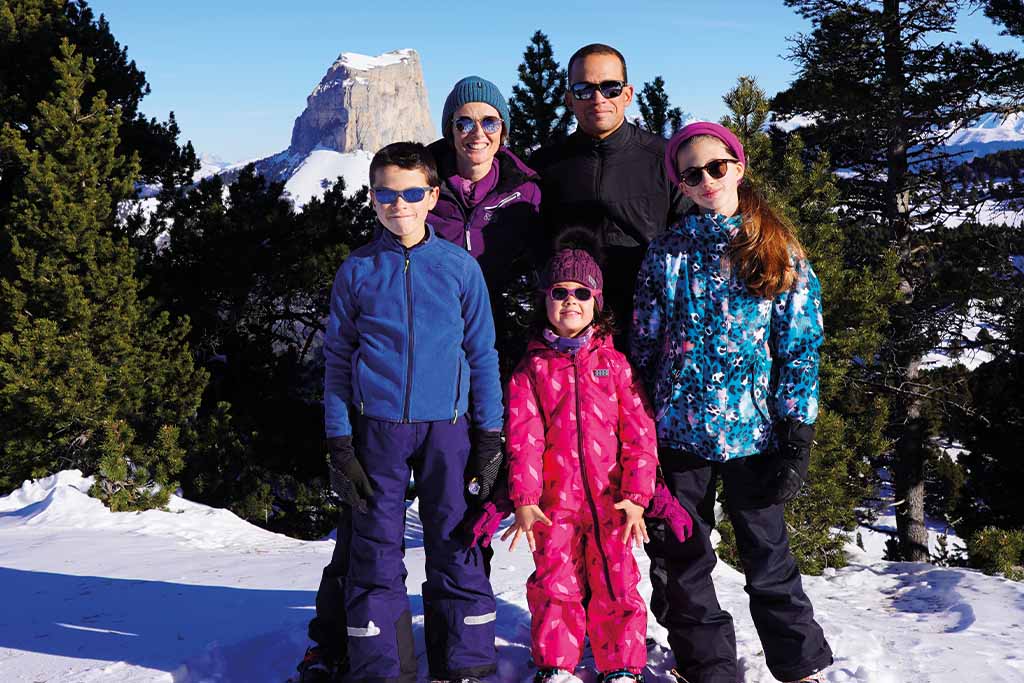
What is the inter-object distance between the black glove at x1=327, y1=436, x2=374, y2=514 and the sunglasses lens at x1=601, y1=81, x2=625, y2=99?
5.78ft

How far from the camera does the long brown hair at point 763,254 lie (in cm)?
266

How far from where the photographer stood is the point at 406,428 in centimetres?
276

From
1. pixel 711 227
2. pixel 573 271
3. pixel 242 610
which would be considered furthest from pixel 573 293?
pixel 242 610

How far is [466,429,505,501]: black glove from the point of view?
279 centimetres

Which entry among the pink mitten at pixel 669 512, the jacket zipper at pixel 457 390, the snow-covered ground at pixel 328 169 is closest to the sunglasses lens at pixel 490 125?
the jacket zipper at pixel 457 390

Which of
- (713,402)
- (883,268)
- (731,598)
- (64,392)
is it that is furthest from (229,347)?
(713,402)

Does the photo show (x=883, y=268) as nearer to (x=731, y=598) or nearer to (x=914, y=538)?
(x=914, y=538)

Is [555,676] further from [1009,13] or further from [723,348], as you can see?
[1009,13]

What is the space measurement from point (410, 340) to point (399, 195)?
1.76 feet

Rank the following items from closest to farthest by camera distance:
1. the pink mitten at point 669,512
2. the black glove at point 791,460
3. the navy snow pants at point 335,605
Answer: the black glove at point 791,460 → the pink mitten at point 669,512 → the navy snow pants at point 335,605

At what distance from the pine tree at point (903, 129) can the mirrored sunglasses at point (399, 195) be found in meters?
10.8

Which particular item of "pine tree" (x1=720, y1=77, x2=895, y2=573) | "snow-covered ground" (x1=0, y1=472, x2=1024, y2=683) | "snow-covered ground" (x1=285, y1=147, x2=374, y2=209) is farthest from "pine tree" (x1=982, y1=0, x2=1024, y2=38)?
"snow-covered ground" (x1=285, y1=147, x2=374, y2=209)

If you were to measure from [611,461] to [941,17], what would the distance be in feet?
43.1

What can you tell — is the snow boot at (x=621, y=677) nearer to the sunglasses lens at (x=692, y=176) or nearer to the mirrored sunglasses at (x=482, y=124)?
the sunglasses lens at (x=692, y=176)
